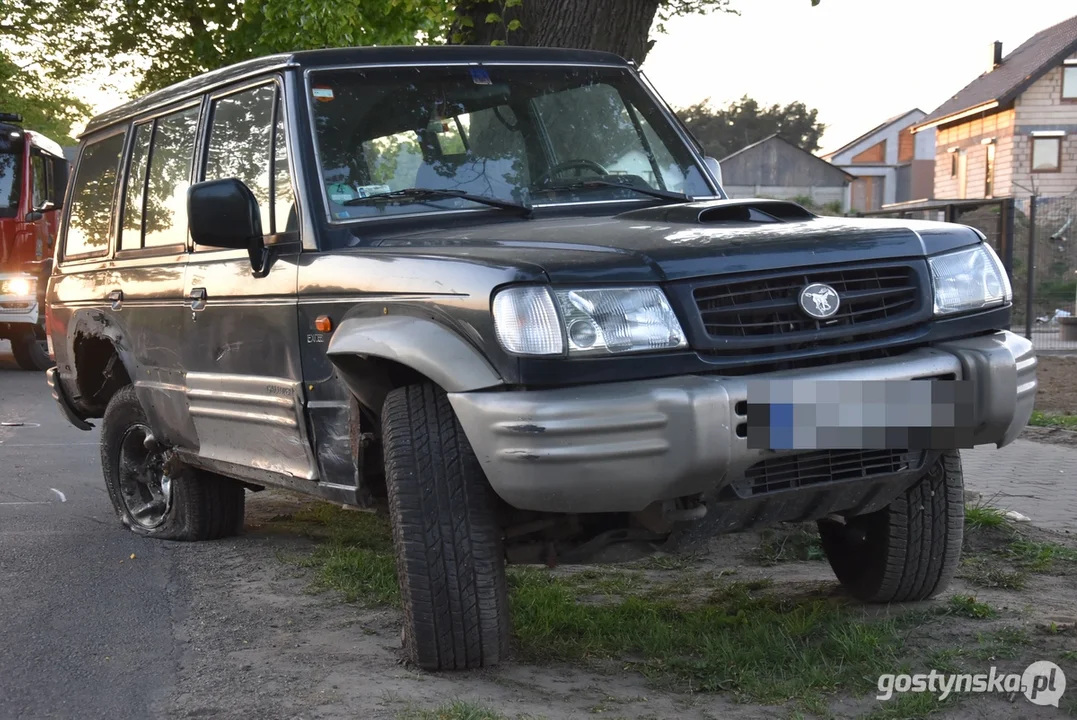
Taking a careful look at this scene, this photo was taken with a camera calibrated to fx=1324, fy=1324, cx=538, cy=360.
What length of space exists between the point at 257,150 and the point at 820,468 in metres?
→ 2.38

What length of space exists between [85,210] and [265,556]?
78.9 inches

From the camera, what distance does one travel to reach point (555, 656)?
425 centimetres

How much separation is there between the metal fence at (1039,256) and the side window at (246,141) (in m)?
7.51

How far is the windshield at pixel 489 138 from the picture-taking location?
4578 mm

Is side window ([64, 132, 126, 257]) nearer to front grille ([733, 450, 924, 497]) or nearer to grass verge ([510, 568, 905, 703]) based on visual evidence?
grass verge ([510, 568, 905, 703])

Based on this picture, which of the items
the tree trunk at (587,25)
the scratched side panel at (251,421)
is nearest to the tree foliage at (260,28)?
the tree trunk at (587,25)

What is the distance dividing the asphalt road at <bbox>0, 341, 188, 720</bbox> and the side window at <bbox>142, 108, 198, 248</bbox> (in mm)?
1412

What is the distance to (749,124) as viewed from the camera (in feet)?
314

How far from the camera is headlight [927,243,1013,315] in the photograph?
157 inches

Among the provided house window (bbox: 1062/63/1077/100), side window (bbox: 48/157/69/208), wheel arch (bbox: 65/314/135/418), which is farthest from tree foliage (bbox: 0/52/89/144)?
house window (bbox: 1062/63/1077/100)

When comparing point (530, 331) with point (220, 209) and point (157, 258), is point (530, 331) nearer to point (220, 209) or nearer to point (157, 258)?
point (220, 209)

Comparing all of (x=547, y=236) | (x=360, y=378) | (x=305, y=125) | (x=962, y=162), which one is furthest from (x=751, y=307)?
(x=962, y=162)

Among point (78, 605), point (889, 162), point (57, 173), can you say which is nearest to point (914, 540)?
point (78, 605)

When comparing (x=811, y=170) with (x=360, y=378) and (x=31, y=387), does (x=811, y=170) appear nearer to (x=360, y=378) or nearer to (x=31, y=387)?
(x=31, y=387)
